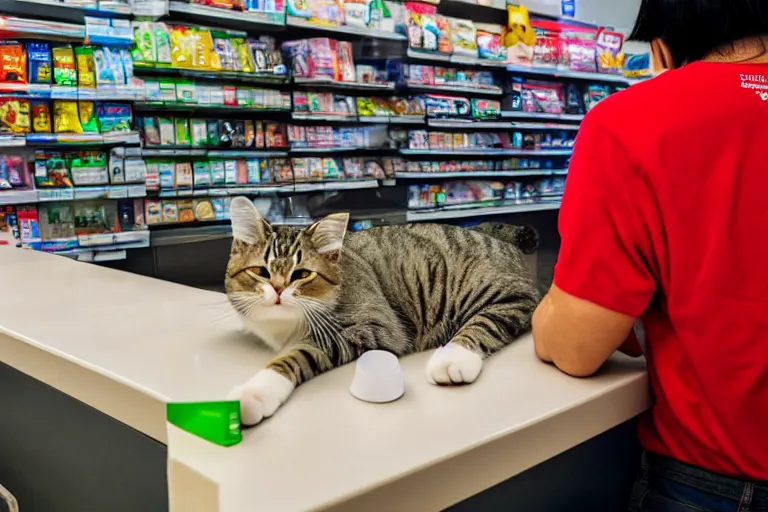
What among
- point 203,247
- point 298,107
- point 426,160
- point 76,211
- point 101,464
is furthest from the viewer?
point 426,160

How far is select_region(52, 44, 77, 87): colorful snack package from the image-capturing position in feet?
9.46

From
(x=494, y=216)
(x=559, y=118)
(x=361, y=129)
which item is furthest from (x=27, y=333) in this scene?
(x=559, y=118)

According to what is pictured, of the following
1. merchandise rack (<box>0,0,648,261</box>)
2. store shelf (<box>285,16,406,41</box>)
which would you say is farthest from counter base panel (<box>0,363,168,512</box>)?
store shelf (<box>285,16,406,41</box>)

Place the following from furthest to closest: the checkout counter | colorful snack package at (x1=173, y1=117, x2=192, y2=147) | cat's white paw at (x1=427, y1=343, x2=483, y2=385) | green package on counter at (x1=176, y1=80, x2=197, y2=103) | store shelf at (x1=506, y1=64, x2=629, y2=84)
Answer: store shelf at (x1=506, y1=64, x2=629, y2=84) → colorful snack package at (x1=173, y1=117, x2=192, y2=147) → green package on counter at (x1=176, y1=80, x2=197, y2=103) → cat's white paw at (x1=427, y1=343, x2=483, y2=385) → the checkout counter

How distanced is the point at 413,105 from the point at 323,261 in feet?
11.8

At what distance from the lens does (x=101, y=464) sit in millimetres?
1177

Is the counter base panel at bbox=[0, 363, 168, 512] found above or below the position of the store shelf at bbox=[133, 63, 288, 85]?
below

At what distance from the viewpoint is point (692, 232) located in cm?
89

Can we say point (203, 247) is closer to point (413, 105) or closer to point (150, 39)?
point (150, 39)

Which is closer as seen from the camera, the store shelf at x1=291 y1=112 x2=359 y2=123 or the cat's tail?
the cat's tail

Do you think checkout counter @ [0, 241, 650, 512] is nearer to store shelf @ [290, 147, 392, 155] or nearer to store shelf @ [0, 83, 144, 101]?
store shelf @ [0, 83, 144, 101]

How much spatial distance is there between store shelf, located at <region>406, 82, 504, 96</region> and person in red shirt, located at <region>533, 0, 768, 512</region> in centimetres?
363

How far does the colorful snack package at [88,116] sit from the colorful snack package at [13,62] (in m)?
0.29

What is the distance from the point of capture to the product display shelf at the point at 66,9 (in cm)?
276
